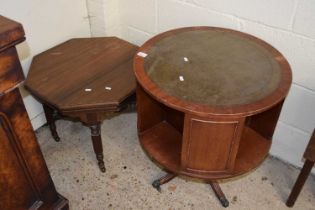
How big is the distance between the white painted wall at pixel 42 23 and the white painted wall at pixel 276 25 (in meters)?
0.17

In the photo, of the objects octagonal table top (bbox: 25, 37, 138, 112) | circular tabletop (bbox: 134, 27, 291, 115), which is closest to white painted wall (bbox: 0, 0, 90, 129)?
octagonal table top (bbox: 25, 37, 138, 112)

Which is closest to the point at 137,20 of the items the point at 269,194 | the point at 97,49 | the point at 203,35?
the point at 97,49

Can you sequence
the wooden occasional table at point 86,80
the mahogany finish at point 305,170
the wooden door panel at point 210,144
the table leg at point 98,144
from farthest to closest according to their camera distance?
the table leg at point 98,144 < the wooden occasional table at point 86,80 < the mahogany finish at point 305,170 < the wooden door panel at point 210,144

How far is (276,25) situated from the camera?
1567 mm

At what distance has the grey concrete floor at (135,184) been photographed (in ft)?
5.69

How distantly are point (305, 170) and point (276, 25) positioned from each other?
0.68m

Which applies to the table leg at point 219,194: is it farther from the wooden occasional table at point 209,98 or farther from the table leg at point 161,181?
the table leg at point 161,181

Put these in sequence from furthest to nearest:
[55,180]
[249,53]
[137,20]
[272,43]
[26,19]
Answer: [137,20], [55,180], [26,19], [272,43], [249,53]

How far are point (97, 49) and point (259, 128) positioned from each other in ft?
3.26

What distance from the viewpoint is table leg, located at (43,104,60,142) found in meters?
1.92

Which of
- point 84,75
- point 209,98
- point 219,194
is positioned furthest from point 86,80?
point 219,194

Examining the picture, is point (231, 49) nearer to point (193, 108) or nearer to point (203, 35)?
point (203, 35)

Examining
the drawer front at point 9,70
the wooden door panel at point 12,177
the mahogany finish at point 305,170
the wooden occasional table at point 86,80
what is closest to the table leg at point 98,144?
the wooden occasional table at point 86,80

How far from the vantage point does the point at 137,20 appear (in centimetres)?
206
